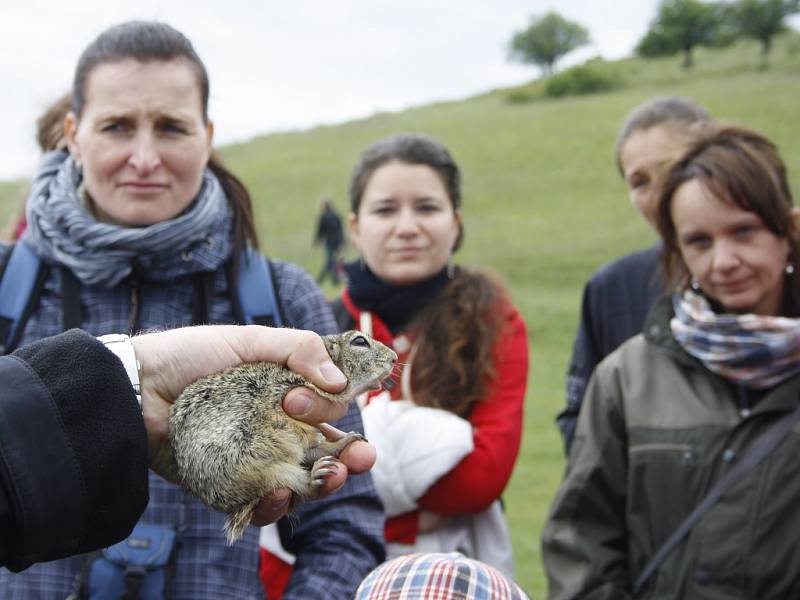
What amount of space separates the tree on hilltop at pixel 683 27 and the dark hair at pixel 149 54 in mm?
71987

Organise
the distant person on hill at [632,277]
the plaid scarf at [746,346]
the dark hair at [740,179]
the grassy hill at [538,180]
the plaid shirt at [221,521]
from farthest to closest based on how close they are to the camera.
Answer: the grassy hill at [538,180], the distant person on hill at [632,277], the dark hair at [740,179], the plaid scarf at [746,346], the plaid shirt at [221,521]

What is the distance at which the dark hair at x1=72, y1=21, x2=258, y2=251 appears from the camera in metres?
3.00

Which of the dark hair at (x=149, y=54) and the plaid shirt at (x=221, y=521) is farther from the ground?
the dark hair at (x=149, y=54)

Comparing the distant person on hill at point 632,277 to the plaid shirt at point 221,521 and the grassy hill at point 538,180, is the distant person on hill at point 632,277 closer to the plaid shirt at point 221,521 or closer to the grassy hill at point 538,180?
the plaid shirt at point 221,521

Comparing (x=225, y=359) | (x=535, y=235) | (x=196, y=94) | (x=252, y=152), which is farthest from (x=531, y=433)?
(x=252, y=152)

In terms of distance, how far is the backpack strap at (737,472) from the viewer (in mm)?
3145

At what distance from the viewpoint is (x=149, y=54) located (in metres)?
3.00

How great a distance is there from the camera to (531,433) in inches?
408

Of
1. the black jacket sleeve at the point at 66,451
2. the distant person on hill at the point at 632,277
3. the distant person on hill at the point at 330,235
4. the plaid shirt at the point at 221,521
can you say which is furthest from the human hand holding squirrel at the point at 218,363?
the distant person on hill at the point at 330,235

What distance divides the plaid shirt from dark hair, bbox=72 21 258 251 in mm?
215

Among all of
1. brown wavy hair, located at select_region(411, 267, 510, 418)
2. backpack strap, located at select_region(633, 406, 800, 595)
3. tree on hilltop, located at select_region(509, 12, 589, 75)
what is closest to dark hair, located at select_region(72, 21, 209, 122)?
brown wavy hair, located at select_region(411, 267, 510, 418)

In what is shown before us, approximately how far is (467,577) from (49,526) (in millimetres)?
900

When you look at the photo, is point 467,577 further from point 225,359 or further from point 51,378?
point 51,378

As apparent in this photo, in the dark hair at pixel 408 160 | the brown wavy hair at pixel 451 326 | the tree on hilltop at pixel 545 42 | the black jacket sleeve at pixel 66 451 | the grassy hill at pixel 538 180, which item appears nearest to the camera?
the black jacket sleeve at pixel 66 451
